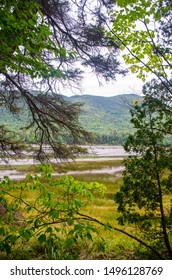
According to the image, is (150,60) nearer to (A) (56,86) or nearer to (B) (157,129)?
(B) (157,129)

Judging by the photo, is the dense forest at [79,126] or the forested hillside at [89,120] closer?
the dense forest at [79,126]

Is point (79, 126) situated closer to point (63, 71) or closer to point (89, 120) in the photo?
point (63, 71)

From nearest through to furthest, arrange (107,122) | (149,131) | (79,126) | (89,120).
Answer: (149,131) → (79,126) → (89,120) → (107,122)

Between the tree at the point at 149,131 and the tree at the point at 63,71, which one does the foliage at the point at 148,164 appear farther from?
the tree at the point at 63,71

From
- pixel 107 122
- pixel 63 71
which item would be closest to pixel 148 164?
pixel 63 71

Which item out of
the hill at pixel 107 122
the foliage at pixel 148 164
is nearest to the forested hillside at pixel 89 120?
the hill at pixel 107 122

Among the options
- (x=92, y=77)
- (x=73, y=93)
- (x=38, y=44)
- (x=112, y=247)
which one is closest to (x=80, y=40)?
(x=92, y=77)

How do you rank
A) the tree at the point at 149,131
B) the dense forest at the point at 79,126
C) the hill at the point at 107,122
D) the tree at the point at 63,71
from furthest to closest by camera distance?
the tree at the point at 63,71
the hill at the point at 107,122
the tree at the point at 149,131
the dense forest at the point at 79,126

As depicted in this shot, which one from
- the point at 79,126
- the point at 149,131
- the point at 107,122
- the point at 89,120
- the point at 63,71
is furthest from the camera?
the point at 107,122

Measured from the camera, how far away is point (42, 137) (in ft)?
21.0

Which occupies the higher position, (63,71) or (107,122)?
(107,122)

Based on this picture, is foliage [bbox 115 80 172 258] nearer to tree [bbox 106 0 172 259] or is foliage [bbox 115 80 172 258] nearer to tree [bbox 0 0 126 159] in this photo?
tree [bbox 106 0 172 259]

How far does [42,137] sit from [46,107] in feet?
2.67

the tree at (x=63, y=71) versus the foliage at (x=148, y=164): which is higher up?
the tree at (x=63, y=71)
